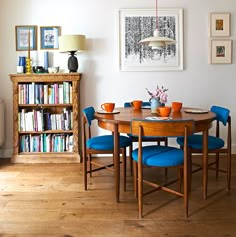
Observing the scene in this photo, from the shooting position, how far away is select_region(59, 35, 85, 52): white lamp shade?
4383mm

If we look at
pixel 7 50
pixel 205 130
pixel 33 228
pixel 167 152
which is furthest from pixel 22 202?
pixel 7 50

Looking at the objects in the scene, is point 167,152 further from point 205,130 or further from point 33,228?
point 33,228

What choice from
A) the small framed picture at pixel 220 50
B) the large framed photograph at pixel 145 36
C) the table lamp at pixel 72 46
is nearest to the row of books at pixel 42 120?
the table lamp at pixel 72 46

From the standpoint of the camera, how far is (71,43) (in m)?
4.39

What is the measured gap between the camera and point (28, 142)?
4.64 meters

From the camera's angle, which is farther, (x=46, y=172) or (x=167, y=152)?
(x=46, y=172)

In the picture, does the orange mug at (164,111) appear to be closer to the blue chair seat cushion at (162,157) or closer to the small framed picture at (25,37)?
the blue chair seat cushion at (162,157)

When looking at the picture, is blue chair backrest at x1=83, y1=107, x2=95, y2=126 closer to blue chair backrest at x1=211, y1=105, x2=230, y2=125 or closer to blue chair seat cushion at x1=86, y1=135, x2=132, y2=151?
blue chair seat cushion at x1=86, y1=135, x2=132, y2=151

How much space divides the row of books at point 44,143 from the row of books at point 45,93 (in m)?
0.47

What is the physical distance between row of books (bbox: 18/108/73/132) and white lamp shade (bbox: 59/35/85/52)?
81 cm

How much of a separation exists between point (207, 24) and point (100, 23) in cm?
147

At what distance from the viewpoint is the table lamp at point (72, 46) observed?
4387 mm

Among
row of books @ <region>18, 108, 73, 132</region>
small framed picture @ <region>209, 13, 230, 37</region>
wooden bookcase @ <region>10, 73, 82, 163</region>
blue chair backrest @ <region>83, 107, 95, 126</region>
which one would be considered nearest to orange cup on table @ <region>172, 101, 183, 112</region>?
blue chair backrest @ <region>83, 107, 95, 126</region>

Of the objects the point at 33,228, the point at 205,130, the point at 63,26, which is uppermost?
the point at 63,26
